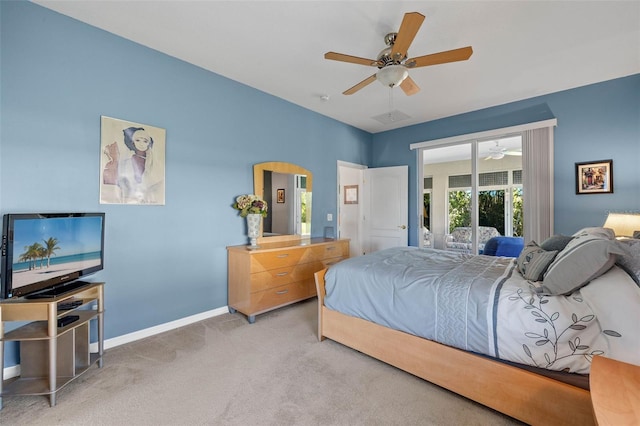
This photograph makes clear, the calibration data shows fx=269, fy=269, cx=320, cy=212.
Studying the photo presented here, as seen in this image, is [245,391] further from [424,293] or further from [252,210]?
[252,210]

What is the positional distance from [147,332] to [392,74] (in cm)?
325

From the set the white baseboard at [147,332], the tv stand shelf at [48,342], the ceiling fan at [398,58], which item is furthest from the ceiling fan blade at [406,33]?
the white baseboard at [147,332]

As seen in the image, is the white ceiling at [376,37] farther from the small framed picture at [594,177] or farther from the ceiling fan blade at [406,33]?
the small framed picture at [594,177]

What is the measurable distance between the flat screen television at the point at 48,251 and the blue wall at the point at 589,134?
16.4ft

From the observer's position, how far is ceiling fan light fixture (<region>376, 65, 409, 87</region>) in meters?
2.22

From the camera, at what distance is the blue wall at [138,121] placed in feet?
6.61

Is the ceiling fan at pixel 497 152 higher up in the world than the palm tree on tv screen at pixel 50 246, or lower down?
higher up

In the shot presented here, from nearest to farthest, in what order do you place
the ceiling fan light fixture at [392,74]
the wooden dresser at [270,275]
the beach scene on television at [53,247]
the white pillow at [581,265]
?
the white pillow at [581,265] < the beach scene on television at [53,247] < the ceiling fan light fixture at [392,74] < the wooden dresser at [270,275]

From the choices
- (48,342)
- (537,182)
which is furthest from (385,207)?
(48,342)

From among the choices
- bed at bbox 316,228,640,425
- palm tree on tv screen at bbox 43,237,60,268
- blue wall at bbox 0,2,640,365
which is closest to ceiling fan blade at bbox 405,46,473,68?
bed at bbox 316,228,640,425

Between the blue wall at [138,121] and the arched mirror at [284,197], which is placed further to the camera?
the arched mirror at [284,197]

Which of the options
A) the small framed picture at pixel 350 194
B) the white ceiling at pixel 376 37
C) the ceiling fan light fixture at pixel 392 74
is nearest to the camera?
the white ceiling at pixel 376 37

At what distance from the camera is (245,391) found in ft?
5.98

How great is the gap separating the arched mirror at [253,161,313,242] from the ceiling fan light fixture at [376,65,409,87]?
187cm
